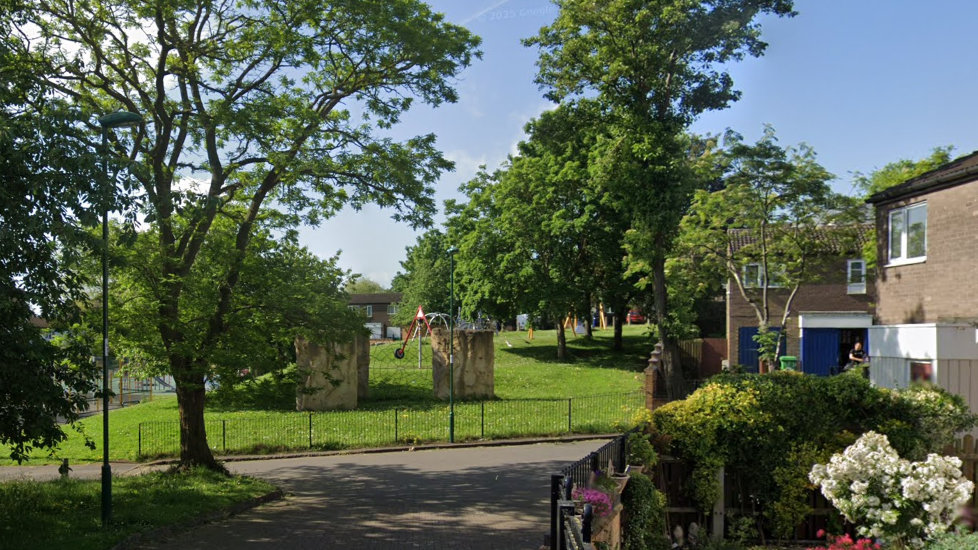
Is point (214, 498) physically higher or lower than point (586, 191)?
lower

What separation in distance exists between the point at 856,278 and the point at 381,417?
2319 centimetres

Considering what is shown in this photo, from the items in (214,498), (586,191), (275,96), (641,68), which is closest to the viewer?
(214,498)

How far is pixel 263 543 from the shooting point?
36.7 feet

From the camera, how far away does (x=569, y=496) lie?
6.64m

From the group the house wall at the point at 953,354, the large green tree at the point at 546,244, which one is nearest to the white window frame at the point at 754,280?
the large green tree at the point at 546,244

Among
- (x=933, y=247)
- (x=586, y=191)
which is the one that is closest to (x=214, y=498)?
(x=933, y=247)

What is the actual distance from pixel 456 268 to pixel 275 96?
2875 centimetres

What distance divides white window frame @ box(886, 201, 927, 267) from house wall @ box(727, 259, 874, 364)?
51.6ft

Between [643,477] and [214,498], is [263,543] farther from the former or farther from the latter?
[643,477]

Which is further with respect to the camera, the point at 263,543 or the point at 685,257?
the point at 685,257

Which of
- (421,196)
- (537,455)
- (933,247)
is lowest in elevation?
(537,455)

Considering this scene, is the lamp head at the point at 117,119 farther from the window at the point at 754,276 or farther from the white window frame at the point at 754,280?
the white window frame at the point at 754,280

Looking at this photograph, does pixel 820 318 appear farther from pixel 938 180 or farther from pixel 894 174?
pixel 938 180

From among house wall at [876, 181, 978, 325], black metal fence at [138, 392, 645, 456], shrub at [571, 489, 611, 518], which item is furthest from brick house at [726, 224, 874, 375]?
shrub at [571, 489, 611, 518]
